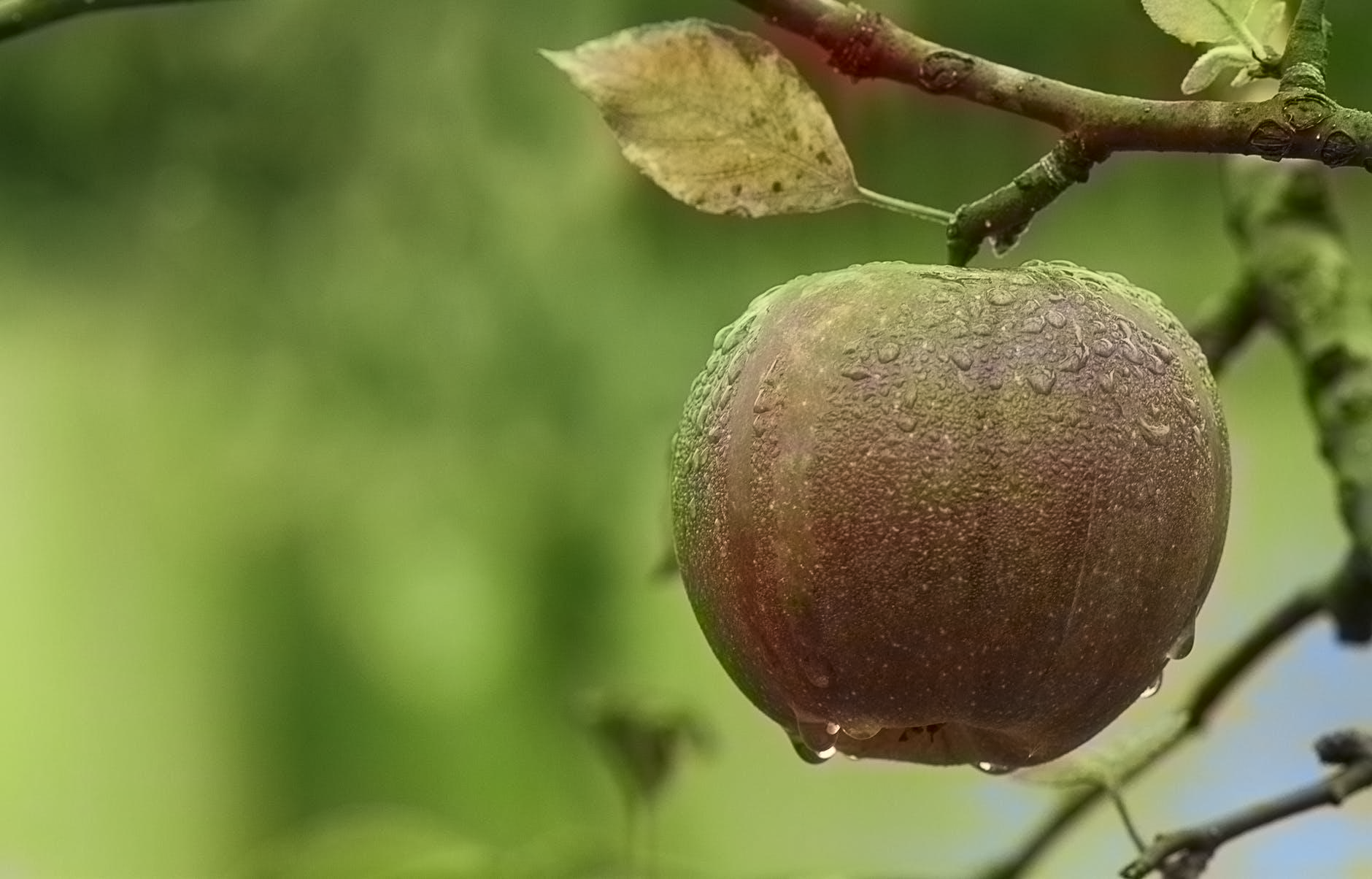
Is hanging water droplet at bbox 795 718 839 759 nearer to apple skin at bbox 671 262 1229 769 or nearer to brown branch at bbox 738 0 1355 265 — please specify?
apple skin at bbox 671 262 1229 769

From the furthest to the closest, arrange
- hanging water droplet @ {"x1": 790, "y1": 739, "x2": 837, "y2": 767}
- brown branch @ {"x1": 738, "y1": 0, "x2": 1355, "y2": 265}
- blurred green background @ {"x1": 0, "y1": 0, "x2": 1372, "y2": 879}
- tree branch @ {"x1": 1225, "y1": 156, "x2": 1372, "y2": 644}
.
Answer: blurred green background @ {"x1": 0, "y1": 0, "x2": 1372, "y2": 879}
tree branch @ {"x1": 1225, "y1": 156, "x2": 1372, "y2": 644}
hanging water droplet @ {"x1": 790, "y1": 739, "x2": 837, "y2": 767}
brown branch @ {"x1": 738, "y1": 0, "x2": 1355, "y2": 265}

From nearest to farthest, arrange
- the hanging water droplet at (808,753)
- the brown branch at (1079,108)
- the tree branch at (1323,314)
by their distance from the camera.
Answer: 1. the brown branch at (1079,108)
2. the hanging water droplet at (808,753)
3. the tree branch at (1323,314)

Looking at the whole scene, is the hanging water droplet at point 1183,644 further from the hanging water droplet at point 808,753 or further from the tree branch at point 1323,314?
the tree branch at point 1323,314

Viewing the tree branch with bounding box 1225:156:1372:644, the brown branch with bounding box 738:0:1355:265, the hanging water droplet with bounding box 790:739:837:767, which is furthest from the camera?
the tree branch with bounding box 1225:156:1372:644

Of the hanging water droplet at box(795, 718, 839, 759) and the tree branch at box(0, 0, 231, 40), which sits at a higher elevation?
the tree branch at box(0, 0, 231, 40)

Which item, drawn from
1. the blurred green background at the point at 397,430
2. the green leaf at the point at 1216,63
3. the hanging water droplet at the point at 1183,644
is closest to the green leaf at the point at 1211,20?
the green leaf at the point at 1216,63

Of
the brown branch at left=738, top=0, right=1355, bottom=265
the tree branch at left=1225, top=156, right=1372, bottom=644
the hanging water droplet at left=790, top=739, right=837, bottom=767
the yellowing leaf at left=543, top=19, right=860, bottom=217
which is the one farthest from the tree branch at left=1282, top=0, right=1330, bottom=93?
the tree branch at left=1225, top=156, right=1372, bottom=644

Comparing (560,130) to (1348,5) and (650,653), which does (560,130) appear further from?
(1348,5)
